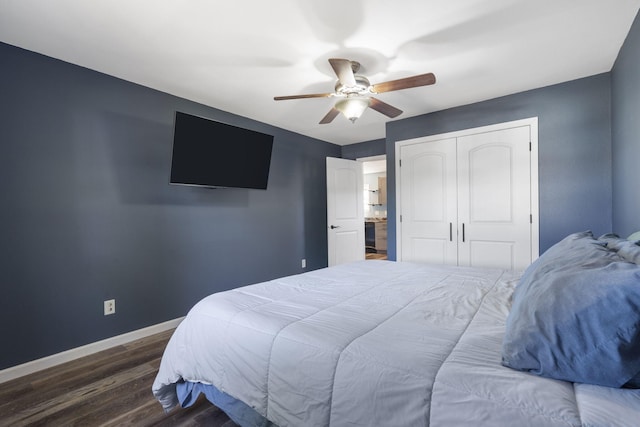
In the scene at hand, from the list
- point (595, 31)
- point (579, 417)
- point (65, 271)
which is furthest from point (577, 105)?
point (65, 271)

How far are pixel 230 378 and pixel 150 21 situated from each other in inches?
85.6

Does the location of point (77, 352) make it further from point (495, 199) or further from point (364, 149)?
point (364, 149)

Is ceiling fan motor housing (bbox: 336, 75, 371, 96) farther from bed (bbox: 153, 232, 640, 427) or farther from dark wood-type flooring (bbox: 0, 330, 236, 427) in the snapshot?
dark wood-type flooring (bbox: 0, 330, 236, 427)

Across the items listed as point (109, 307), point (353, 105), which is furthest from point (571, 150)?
point (109, 307)

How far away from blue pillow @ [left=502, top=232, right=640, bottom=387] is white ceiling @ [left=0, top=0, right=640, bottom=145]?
1749mm

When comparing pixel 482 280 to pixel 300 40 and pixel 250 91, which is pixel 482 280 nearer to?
pixel 300 40

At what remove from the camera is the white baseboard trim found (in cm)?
216

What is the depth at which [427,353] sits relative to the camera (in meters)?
1.02

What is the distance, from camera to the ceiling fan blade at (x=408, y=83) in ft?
6.66

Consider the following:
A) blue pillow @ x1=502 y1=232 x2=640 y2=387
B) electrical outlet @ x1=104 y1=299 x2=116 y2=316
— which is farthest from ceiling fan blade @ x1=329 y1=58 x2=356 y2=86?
electrical outlet @ x1=104 y1=299 x2=116 y2=316

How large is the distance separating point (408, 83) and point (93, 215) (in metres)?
2.77

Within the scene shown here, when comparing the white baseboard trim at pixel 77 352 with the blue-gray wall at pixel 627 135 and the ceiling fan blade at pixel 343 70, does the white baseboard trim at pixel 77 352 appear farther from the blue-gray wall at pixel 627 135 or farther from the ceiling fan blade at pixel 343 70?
the blue-gray wall at pixel 627 135

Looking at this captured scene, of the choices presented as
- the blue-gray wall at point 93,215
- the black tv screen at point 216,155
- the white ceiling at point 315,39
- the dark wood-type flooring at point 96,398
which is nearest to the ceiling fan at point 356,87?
the white ceiling at point 315,39

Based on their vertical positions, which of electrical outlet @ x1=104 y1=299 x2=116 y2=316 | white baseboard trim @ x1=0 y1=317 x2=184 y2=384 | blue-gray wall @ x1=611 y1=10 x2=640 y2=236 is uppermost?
blue-gray wall @ x1=611 y1=10 x2=640 y2=236
